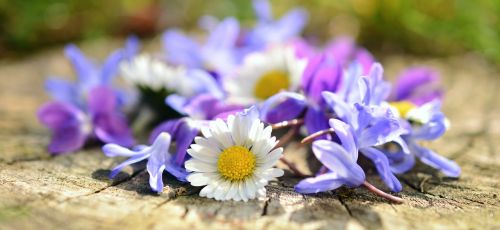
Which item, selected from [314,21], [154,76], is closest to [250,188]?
[154,76]

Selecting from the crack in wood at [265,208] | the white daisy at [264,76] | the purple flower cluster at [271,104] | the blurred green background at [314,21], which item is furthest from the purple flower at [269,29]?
the crack in wood at [265,208]

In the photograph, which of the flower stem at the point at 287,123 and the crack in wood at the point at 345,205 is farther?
the flower stem at the point at 287,123

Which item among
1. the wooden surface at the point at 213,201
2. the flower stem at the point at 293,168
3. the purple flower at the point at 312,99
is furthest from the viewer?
the purple flower at the point at 312,99

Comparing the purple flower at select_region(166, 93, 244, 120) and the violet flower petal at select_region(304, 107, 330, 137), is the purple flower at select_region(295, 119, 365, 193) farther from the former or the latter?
the purple flower at select_region(166, 93, 244, 120)

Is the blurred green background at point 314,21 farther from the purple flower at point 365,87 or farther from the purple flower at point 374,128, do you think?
the purple flower at point 374,128

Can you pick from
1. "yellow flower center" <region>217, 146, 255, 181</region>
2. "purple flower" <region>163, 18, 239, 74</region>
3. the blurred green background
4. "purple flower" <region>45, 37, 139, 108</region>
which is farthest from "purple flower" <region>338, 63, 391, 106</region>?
the blurred green background

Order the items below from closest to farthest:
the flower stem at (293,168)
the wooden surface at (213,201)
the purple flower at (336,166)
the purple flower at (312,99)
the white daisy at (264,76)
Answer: the wooden surface at (213,201), the purple flower at (336,166), the flower stem at (293,168), the purple flower at (312,99), the white daisy at (264,76)
